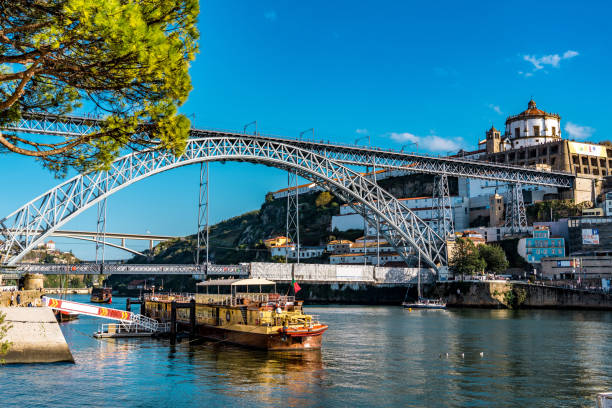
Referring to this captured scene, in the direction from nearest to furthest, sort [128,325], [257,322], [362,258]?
[257,322]
[128,325]
[362,258]

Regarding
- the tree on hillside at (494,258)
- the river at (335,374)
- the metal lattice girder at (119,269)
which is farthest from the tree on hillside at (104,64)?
the tree on hillside at (494,258)

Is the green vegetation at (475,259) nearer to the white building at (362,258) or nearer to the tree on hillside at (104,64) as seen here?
the white building at (362,258)

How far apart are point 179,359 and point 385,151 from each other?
47638mm

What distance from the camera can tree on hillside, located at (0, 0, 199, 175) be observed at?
9.86m

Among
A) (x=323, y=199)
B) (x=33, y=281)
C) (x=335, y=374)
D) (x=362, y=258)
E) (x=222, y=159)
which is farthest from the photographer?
(x=323, y=199)

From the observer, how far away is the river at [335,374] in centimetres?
1834

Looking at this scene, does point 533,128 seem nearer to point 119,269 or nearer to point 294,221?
point 294,221

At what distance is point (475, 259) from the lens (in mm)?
72625

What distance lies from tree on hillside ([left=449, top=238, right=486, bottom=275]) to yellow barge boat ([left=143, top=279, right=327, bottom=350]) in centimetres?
4285

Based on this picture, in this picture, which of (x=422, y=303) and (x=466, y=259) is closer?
(x=422, y=303)

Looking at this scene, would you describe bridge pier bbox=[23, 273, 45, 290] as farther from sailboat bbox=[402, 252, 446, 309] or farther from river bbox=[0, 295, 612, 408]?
sailboat bbox=[402, 252, 446, 309]

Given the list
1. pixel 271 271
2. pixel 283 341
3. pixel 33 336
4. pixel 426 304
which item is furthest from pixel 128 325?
pixel 426 304

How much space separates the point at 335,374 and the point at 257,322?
7.95 metres

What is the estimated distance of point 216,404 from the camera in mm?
17719
